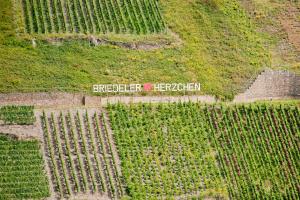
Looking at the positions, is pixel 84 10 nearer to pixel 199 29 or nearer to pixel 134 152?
pixel 199 29

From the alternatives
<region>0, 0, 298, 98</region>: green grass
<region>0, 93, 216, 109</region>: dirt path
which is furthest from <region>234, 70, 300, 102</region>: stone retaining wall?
<region>0, 93, 216, 109</region>: dirt path

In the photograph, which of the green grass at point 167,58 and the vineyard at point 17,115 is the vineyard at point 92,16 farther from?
the vineyard at point 17,115

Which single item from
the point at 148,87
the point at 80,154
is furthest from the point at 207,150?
the point at 80,154

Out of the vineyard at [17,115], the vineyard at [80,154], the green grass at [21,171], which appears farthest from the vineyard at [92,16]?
the green grass at [21,171]

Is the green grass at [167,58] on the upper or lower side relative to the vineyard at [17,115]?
upper

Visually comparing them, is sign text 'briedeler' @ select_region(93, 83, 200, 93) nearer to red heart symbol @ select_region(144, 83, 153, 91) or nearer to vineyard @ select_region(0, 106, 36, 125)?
red heart symbol @ select_region(144, 83, 153, 91)

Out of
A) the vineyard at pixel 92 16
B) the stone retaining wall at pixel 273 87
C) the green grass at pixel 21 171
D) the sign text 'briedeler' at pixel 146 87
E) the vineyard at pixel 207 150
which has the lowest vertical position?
the green grass at pixel 21 171

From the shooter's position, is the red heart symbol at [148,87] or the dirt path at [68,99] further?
the red heart symbol at [148,87]
